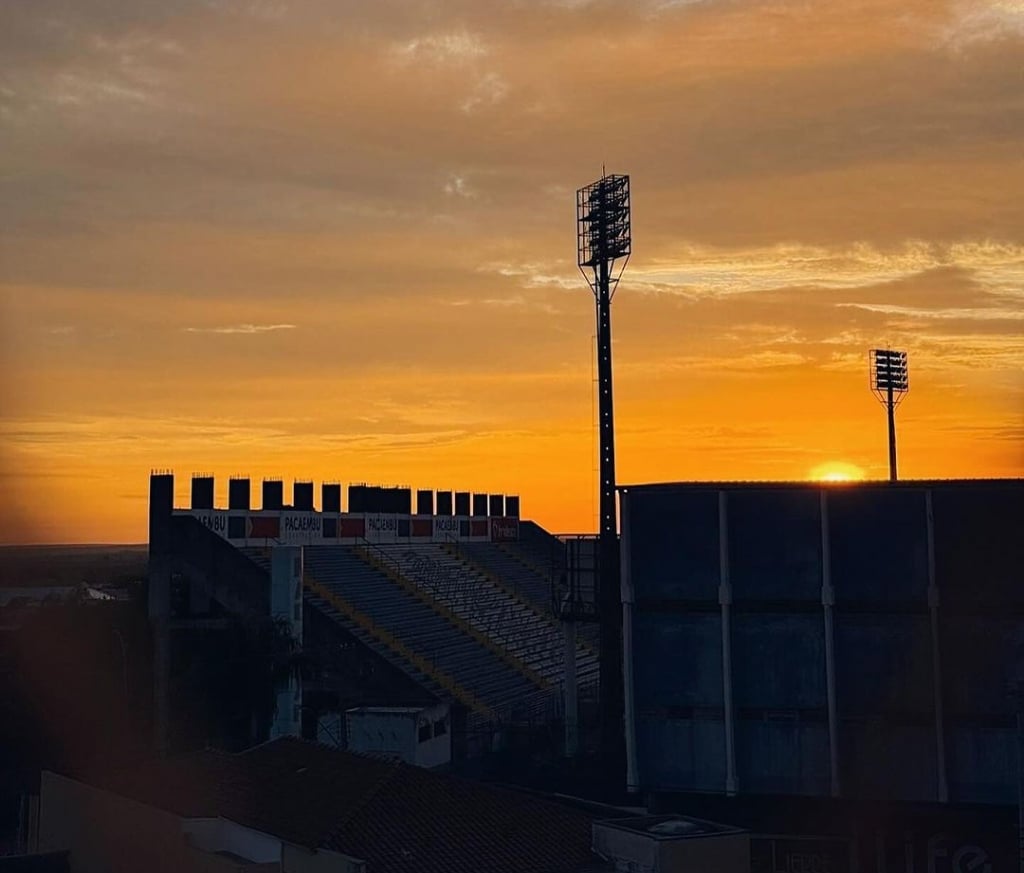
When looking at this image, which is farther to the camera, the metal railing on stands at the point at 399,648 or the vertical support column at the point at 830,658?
the metal railing on stands at the point at 399,648

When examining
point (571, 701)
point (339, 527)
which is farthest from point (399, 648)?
point (339, 527)

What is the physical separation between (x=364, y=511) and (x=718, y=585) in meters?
42.2

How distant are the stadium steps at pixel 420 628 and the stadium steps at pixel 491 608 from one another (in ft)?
9.19

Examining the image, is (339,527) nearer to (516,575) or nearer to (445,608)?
(445,608)

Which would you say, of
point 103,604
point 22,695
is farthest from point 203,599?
point 22,695

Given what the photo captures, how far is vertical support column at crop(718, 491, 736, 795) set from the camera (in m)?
30.0

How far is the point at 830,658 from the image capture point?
96.6 ft

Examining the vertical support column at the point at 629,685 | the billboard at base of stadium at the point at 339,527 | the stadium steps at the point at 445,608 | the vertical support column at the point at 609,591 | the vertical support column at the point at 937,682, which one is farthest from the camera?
the stadium steps at the point at 445,608

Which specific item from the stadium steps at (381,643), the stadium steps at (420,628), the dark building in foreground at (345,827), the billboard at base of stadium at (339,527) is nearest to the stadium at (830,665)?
the dark building in foreground at (345,827)

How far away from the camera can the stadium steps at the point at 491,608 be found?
66375mm

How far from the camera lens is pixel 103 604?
47531 mm

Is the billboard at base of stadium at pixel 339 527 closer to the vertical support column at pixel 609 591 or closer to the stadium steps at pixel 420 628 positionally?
the stadium steps at pixel 420 628

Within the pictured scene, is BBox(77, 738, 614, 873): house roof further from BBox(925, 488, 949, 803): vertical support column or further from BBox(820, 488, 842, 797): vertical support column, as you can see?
BBox(925, 488, 949, 803): vertical support column

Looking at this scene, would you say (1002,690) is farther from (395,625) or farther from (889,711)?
(395,625)
